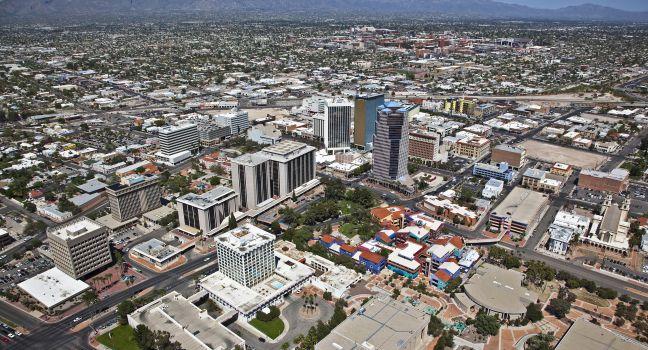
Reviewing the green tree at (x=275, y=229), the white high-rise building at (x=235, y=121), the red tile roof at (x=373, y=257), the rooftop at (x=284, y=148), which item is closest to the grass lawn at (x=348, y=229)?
the red tile roof at (x=373, y=257)

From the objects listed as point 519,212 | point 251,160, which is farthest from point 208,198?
point 519,212

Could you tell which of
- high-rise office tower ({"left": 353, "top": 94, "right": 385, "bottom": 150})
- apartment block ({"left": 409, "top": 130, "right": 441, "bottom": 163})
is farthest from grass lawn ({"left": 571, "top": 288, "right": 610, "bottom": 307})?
high-rise office tower ({"left": 353, "top": 94, "right": 385, "bottom": 150})

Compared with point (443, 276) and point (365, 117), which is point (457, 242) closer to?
point (443, 276)

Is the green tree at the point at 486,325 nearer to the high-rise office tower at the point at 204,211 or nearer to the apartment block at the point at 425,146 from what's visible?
the high-rise office tower at the point at 204,211

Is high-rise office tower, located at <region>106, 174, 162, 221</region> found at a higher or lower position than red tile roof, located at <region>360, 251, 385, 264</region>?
higher

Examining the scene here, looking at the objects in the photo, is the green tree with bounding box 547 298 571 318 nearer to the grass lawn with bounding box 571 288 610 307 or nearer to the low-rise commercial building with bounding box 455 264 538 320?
the low-rise commercial building with bounding box 455 264 538 320
